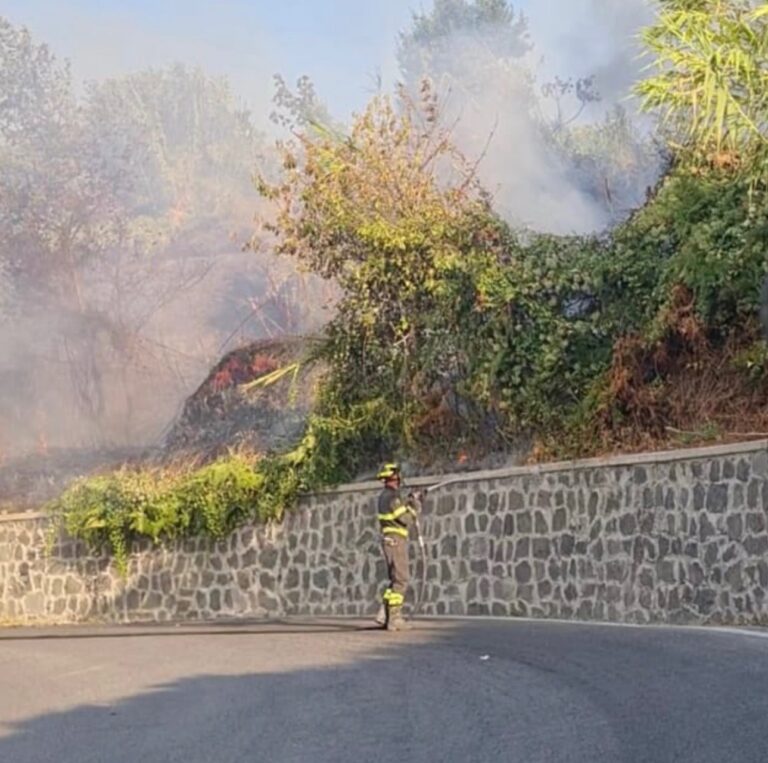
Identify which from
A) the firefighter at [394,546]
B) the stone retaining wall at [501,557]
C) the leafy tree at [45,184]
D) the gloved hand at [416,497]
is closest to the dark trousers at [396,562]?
the firefighter at [394,546]

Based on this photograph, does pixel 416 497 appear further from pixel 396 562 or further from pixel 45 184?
pixel 45 184

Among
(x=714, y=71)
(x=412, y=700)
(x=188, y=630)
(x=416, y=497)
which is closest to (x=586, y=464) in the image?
(x=416, y=497)

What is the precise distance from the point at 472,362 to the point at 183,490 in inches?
195

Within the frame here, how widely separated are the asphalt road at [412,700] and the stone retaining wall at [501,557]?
970 mm

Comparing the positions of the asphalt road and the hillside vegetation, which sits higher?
the hillside vegetation

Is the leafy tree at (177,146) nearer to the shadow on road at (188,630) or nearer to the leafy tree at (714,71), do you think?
the shadow on road at (188,630)

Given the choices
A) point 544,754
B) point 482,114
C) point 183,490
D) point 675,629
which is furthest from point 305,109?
point 544,754

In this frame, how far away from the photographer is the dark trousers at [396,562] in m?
14.6

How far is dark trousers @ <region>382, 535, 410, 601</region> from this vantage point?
14555 millimetres

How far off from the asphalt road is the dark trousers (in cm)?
62

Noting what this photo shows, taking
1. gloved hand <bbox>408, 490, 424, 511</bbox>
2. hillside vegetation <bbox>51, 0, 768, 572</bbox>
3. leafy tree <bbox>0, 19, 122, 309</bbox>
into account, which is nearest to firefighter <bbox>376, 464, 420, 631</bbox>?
gloved hand <bbox>408, 490, 424, 511</bbox>

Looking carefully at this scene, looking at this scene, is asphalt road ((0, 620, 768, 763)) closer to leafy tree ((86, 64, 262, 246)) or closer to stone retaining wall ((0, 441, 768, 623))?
stone retaining wall ((0, 441, 768, 623))

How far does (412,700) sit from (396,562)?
552cm

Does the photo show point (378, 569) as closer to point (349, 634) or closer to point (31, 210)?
point (349, 634)
